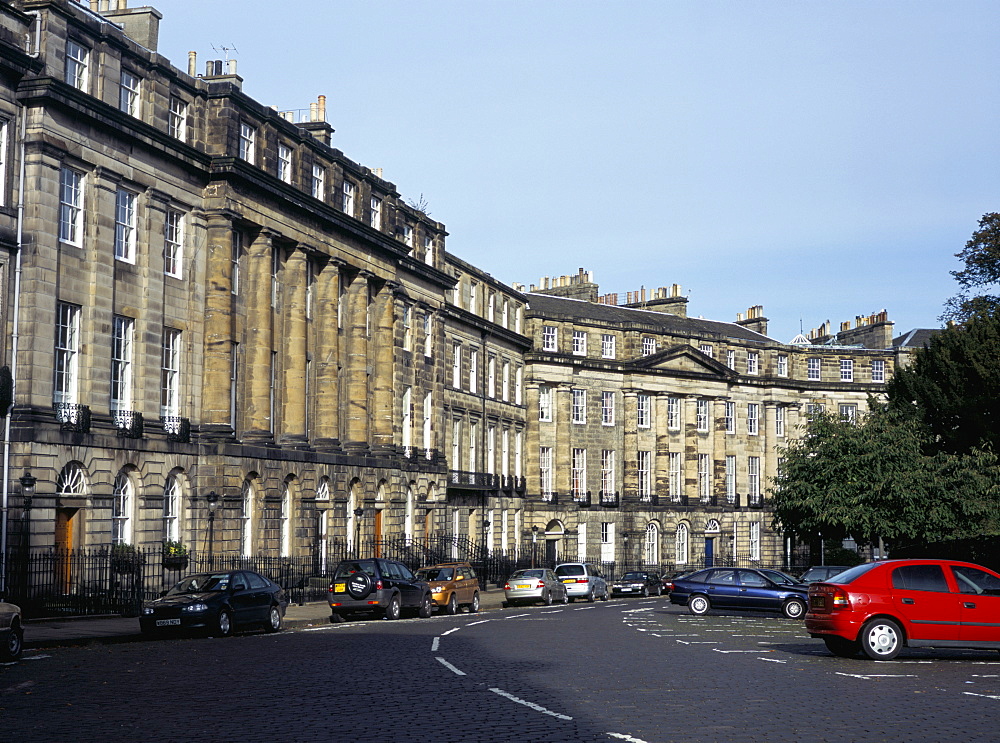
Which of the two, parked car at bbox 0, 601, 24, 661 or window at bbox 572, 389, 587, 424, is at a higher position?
window at bbox 572, 389, 587, 424

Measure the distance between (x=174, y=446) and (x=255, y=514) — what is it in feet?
17.2

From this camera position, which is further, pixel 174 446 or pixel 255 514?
pixel 255 514

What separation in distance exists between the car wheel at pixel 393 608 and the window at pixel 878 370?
65.8 meters

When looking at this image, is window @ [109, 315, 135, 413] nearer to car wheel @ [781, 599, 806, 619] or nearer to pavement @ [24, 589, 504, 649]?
pavement @ [24, 589, 504, 649]

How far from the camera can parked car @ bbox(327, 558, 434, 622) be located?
32469 mm

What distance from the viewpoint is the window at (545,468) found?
248 feet

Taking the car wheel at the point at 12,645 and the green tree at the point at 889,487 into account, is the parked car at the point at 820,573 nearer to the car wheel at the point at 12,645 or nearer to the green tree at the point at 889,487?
the green tree at the point at 889,487

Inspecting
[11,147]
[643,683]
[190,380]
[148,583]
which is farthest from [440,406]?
[643,683]

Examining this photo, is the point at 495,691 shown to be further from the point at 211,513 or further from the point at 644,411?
the point at 644,411

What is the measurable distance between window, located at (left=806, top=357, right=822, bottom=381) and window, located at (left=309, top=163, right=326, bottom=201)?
5295cm

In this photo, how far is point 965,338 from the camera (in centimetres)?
4647

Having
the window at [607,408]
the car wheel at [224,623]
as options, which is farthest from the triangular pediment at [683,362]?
the car wheel at [224,623]

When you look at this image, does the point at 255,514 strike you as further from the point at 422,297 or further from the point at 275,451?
the point at 422,297

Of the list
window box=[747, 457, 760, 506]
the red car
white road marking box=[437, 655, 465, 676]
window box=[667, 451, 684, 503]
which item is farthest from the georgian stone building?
the red car
